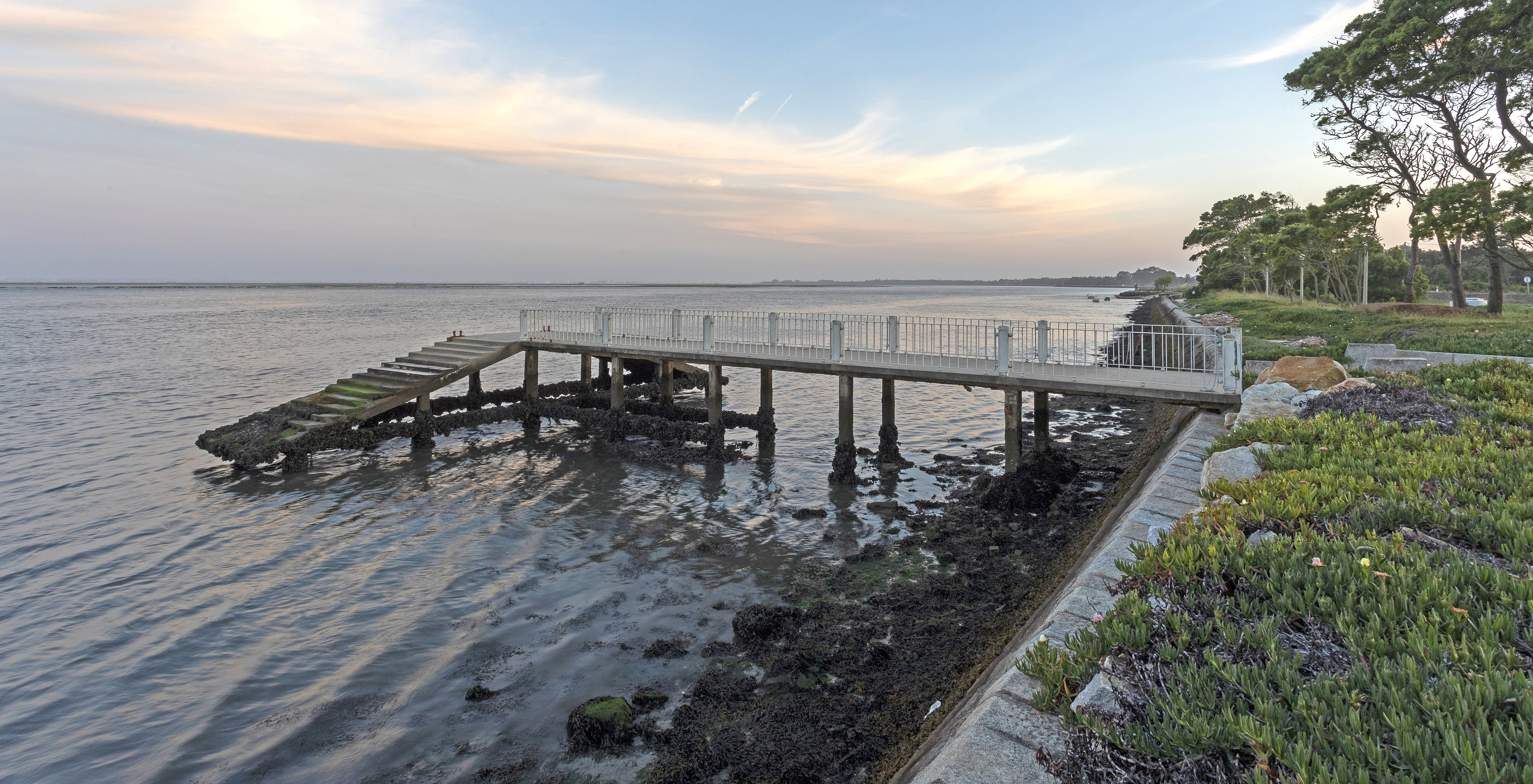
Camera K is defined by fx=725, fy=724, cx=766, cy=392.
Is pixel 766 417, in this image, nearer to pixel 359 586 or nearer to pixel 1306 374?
pixel 359 586

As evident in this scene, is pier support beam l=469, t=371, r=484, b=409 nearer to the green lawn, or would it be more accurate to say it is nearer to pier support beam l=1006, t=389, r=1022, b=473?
pier support beam l=1006, t=389, r=1022, b=473

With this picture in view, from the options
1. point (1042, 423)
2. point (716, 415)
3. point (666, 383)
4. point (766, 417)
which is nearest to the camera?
point (1042, 423)

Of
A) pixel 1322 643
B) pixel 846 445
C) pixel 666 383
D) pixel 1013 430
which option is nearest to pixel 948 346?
pixel 1013 430

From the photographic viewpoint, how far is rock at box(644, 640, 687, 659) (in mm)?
7855

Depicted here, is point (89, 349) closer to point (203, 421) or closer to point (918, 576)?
point (203, 421)

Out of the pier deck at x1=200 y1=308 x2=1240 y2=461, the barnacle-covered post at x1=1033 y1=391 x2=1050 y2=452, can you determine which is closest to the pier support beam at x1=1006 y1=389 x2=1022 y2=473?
the pier deck at x1=200 y1=308 x2=1240 y2=461

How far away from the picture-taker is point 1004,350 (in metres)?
13.4

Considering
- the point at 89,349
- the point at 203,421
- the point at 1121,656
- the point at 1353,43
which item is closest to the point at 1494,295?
the point at 1353,43

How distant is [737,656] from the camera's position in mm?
7801

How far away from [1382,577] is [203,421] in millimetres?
26073

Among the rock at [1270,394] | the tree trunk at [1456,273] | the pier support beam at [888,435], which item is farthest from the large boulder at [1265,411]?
the tree trunk at [1456,273]

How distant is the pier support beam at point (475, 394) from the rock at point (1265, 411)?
61.5ft

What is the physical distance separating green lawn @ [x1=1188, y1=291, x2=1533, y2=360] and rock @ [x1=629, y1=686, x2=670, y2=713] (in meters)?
13.8

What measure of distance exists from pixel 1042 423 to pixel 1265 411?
5.36 meters
